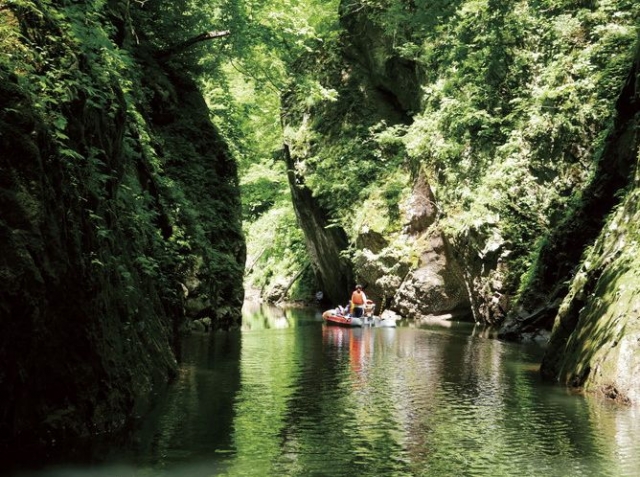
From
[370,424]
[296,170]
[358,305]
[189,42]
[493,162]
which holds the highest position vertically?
[189,42]

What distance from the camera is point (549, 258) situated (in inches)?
724

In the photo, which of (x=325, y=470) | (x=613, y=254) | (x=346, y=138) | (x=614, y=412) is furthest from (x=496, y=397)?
(x=346, y=138)

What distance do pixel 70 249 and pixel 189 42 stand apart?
1513cm

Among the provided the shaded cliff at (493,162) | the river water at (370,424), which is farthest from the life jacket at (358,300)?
the river water at (370,424)

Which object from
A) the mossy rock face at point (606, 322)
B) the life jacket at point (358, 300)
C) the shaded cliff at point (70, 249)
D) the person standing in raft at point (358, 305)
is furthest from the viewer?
the life jacket at point (358, 300)

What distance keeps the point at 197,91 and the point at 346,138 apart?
Result: 8.91 m

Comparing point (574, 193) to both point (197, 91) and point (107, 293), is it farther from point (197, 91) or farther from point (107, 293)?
point (107, 293)

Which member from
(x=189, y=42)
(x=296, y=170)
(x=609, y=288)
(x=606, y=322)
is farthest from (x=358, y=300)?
(x=606, y=322)

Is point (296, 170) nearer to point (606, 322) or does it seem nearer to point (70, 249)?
point (606, 322)

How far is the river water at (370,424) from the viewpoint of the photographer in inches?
265

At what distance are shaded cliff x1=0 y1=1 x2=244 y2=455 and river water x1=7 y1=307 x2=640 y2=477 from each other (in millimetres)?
549

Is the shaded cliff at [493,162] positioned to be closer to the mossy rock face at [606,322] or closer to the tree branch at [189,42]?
the mossy rock face at [606,322]

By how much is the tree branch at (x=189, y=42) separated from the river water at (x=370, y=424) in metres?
9.68

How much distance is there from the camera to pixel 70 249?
23.0ft
